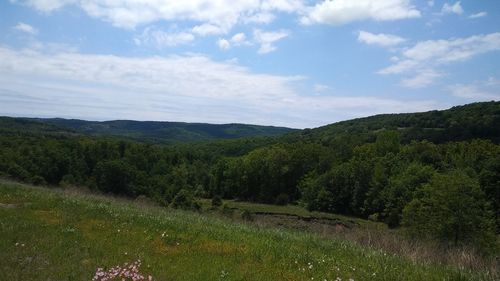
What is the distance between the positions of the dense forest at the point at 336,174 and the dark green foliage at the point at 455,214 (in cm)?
12

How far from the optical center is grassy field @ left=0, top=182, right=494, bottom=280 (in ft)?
30.0

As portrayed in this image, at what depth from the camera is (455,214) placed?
180 ft

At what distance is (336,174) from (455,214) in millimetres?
50988

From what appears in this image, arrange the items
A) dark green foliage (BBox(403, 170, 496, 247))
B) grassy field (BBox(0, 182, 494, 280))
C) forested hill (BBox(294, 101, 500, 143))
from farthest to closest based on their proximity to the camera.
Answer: forested hill (BBox(294, 101, 500, 143)), dark green foliage (BBox(403, 170, 496, 247)), grassy field (BBox(0, 182, 494, 280))

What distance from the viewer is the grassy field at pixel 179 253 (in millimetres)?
9133

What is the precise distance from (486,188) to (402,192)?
46.8 feet

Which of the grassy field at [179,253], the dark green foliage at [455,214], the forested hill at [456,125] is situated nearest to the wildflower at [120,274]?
the grassy field at [179,253]

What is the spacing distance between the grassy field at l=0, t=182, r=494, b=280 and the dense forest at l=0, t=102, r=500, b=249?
4727cm

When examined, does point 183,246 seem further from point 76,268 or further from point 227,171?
point 227,171

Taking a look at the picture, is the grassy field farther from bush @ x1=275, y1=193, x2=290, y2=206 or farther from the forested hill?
the forested hill

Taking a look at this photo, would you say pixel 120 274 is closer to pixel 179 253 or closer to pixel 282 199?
pixel 179 253

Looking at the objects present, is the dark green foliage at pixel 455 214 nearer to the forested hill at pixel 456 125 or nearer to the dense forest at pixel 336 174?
the dense forest at pixel 336 174

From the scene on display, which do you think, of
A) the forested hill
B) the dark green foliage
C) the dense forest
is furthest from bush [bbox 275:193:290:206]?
the dark green foliage

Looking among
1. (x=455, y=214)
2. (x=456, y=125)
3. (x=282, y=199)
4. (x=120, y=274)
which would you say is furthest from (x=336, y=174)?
(x=120, y=274)
